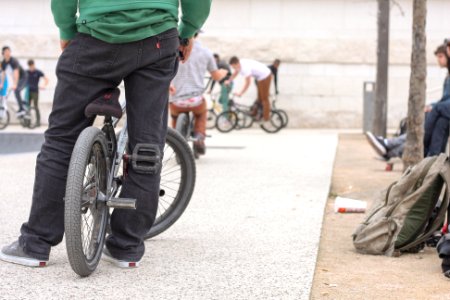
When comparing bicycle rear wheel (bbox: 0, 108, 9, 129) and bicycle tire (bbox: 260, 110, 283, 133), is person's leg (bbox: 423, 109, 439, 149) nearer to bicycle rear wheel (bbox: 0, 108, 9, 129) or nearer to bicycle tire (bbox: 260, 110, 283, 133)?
bicycle tire (bbox: 260, 110, 283, 133)

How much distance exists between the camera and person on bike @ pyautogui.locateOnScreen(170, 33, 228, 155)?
40.9 ft

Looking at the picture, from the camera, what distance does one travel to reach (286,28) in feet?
88.1

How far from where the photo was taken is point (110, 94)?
5207 mm

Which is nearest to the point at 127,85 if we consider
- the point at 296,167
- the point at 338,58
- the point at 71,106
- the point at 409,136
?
the point at 71,106

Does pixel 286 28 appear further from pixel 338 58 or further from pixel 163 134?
pixel 163 134

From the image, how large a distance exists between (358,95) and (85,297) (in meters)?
22.6

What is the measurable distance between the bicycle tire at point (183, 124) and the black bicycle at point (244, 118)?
10658 millimetres

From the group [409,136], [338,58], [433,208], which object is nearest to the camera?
[433,208]

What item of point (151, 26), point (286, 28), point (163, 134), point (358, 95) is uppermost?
point (151, 26)

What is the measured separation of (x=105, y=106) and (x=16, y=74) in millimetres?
20093

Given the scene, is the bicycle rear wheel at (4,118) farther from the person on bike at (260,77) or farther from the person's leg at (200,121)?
the person's leg at (200,121)

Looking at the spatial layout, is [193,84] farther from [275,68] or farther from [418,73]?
[275,68]

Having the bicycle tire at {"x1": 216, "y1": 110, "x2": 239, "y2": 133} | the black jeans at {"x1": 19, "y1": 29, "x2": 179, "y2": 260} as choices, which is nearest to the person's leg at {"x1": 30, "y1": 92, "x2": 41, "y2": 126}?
the bicycle tire at {"x1": 216, "y1": 110, "x2": 239, "y2": 133}

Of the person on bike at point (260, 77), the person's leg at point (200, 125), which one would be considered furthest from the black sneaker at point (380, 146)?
the person on bike at point (260, 77)
